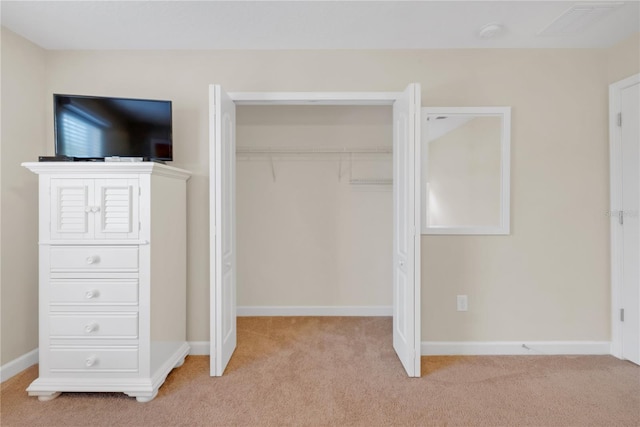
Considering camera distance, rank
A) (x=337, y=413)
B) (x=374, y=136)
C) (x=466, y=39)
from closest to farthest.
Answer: (x=337, y=413), (x=466, y=39), (x=374, y=136)

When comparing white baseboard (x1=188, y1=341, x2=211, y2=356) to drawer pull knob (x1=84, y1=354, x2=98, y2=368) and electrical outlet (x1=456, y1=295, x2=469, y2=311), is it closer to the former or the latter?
drawer pull knob (x1=84, y1=354, x2=98, y2=368)

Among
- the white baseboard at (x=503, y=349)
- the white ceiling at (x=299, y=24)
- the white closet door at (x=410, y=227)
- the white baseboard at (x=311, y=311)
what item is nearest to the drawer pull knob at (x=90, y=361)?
the white baseboard at (x=311, y=311)

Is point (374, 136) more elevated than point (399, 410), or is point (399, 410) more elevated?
point (374, 136)

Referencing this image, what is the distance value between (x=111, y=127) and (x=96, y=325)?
1335 millimetres

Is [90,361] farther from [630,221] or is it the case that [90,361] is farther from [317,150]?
[630,221]

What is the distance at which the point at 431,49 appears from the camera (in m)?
2.64

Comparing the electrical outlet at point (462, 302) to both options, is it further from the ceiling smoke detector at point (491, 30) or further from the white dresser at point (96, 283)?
the white dresser at point (96, 283)

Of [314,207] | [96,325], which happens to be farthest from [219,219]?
[314,207]

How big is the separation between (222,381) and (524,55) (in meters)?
3.33

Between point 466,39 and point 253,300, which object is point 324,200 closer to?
point 253,300

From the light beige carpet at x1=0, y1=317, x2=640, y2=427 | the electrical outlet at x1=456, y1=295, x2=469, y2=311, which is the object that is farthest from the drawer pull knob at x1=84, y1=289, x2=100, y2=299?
the electrical outlet at x1=456, y1=295, x2=469, y2=311

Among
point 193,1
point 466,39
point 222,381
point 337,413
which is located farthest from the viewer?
point 466,39

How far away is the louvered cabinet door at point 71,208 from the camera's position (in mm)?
2031

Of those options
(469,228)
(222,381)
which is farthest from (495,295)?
(222,381)
